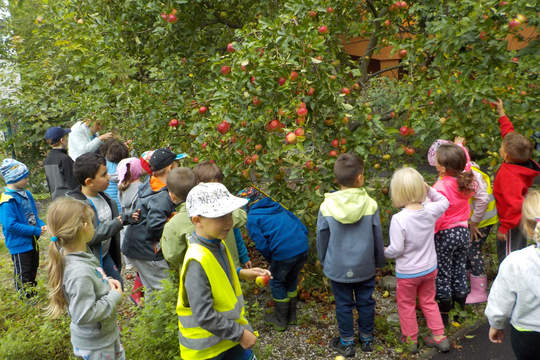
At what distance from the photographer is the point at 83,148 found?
4699mm

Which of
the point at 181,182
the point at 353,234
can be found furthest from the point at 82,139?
the point at 353,234

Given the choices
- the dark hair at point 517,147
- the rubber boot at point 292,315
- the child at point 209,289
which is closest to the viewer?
the child at point 209,289

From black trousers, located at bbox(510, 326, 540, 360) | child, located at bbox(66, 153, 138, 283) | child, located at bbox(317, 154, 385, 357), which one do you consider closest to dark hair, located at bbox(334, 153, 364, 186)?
child, located at bbox(317, 154, 385, 357)

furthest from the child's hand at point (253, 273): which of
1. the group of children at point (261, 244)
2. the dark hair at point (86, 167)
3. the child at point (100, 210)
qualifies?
the dark hair at point (86, 167)

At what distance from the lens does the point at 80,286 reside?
1984 millimetres

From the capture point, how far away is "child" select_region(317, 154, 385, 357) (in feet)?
9.43

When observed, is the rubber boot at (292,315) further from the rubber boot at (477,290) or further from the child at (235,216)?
the rubber boot at (477,290)

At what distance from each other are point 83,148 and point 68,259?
9.75 ft

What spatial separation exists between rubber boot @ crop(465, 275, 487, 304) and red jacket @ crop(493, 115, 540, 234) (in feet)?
1.81

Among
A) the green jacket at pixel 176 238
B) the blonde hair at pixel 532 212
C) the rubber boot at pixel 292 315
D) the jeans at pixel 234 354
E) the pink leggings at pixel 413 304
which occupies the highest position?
the blonde hair at pixel 532 212

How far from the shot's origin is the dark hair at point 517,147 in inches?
122

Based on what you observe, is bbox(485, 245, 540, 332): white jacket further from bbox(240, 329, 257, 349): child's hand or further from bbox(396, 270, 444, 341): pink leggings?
bbox(240, 329, 257, 349): child's hand

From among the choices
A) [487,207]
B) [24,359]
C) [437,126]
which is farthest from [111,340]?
[487,207]

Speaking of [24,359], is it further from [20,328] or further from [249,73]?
[249,73]
